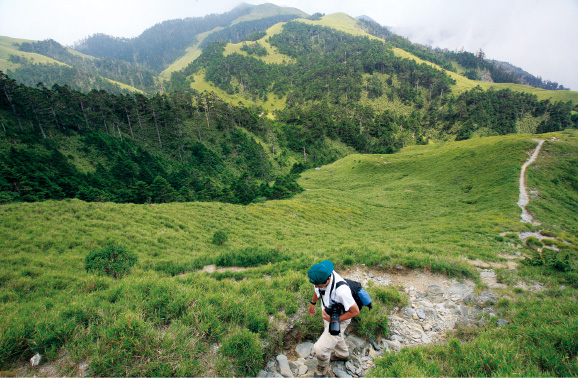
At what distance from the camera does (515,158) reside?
37594mm

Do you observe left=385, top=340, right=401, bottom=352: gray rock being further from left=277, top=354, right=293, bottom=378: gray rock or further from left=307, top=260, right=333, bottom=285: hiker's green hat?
left=307, top=260, right=333, bottom=285: hiker's green hat

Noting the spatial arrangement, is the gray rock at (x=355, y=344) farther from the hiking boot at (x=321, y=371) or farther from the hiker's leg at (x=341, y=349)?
the hiking boot at (x=321, y=371)

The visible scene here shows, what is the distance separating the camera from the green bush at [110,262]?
32.1 feet

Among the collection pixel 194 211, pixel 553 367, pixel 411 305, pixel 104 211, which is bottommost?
pixel 194 211

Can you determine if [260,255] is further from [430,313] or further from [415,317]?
[430,313]

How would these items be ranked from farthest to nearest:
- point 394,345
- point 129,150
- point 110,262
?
point 129,150
point 110,262
point 394,345

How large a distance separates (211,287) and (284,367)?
327 cm

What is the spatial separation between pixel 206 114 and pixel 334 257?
92803 mm

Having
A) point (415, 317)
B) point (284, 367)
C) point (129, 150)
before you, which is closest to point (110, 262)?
point (284, 367)

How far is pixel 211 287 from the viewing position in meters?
6.85

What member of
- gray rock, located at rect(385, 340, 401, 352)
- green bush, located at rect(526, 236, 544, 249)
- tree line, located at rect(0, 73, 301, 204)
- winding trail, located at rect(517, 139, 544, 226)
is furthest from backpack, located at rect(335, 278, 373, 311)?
tree line, located at rect(0, 73, 301, 204)

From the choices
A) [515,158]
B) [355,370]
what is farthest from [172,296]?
[515,158]

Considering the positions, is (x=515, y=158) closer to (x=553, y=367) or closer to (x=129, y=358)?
(x=553, y=367)

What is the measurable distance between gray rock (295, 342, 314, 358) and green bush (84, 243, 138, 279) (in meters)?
8.69
